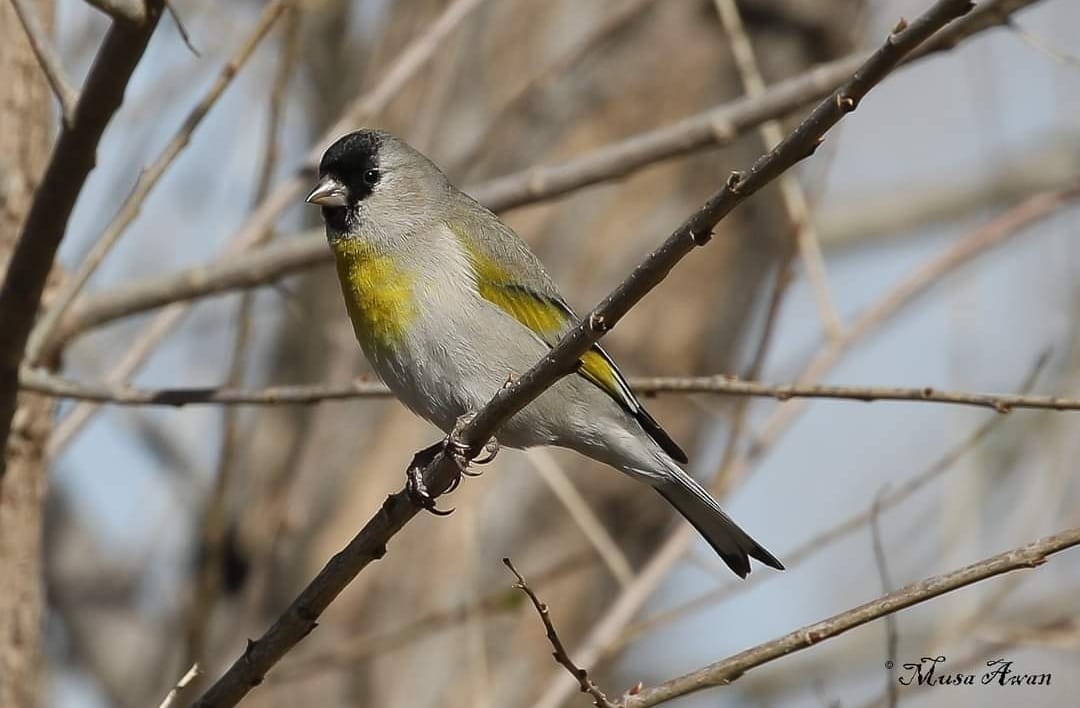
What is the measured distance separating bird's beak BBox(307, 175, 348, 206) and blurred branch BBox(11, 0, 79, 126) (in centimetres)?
106

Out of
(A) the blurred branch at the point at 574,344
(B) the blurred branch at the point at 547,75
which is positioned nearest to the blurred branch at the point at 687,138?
(B) the blurred branch at the point at 547,75

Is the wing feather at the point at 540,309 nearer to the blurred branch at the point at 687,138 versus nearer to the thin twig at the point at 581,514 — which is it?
the blurred branch at the point at 687,138

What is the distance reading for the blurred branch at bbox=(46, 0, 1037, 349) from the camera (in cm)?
442

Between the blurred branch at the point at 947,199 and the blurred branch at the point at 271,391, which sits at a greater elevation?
the blurred branch at the point at 947,199

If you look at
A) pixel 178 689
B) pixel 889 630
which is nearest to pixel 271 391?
pixel 178 689

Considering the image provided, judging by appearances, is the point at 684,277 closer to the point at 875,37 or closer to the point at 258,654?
the point at 875,37

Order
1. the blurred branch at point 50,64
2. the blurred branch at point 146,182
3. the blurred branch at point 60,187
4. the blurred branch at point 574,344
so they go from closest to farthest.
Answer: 1. the blurred branch at point 574,344
2. the blurred branch at point 60,187
3. the blurred branch at point 50,64
4. the blurred branch at point 146,182

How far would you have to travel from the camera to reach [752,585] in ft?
15.0

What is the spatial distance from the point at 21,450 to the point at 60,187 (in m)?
1.28

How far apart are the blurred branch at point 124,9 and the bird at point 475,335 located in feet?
3.96

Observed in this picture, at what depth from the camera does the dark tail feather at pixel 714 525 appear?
13.8ft

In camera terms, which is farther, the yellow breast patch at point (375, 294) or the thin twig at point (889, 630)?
the yellow breast patch at point (375, 294)

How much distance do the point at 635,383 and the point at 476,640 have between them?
3.75 feet

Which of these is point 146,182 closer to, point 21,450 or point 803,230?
point 21,450
